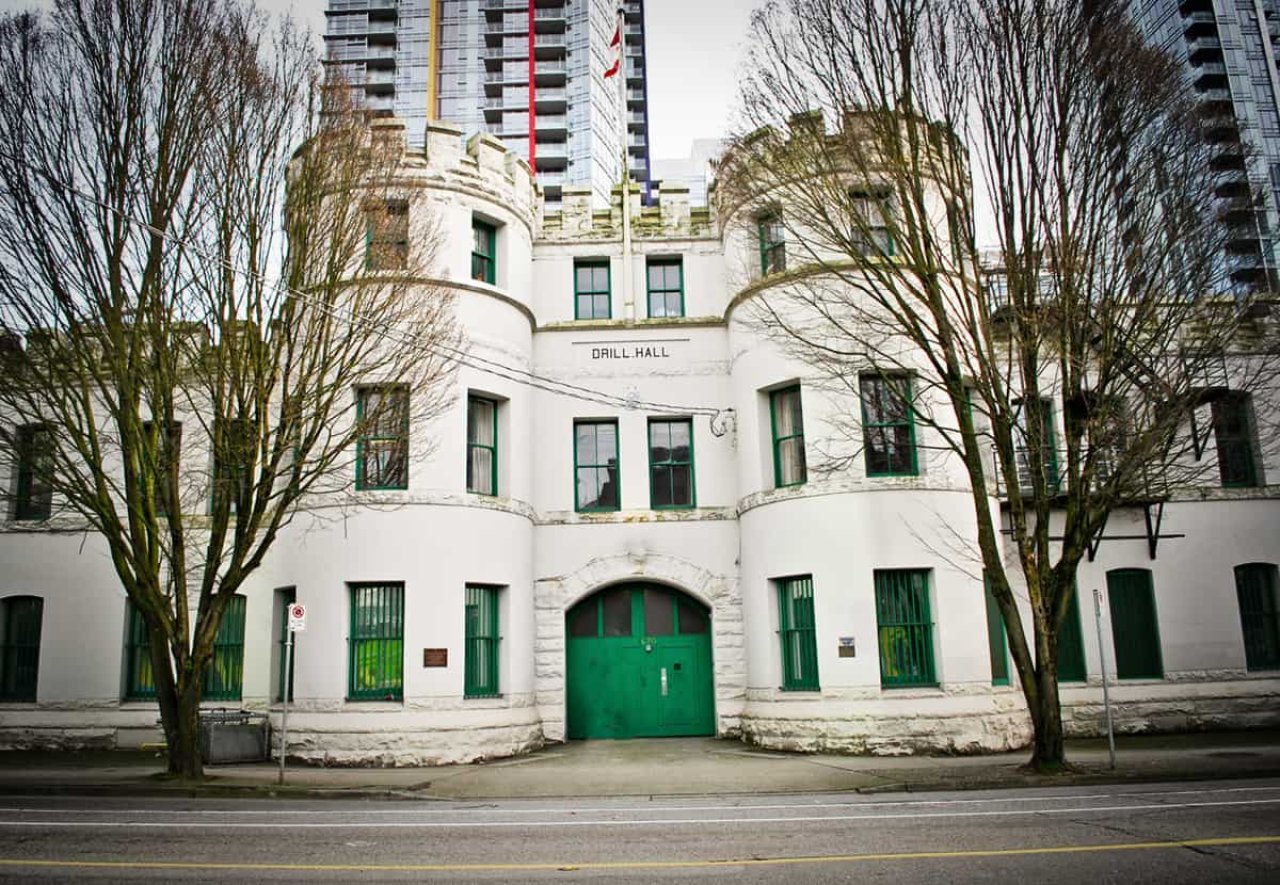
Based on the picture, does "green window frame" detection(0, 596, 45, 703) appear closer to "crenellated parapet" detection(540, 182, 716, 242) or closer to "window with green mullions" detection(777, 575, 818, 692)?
"crenellated parapet" detection(540, 182, 716, 242)

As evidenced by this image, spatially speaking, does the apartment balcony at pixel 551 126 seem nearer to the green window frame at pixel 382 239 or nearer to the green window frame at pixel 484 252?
the green window frame at pixel 484 252

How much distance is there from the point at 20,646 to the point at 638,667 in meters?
13.1

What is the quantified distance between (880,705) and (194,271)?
1347 cm

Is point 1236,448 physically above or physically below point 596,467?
above

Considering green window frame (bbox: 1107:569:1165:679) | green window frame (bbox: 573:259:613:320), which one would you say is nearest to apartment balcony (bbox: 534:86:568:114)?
green window frame (bbox: 573:259:613:320)

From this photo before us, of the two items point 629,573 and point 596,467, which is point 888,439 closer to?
point 629,573

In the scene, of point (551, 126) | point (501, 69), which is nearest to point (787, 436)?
point (551, 126)

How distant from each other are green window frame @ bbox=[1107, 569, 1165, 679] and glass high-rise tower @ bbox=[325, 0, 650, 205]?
48864 mm

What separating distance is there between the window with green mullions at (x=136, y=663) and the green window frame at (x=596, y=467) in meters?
9.44

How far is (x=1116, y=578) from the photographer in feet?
68.9

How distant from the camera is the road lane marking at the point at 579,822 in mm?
10391

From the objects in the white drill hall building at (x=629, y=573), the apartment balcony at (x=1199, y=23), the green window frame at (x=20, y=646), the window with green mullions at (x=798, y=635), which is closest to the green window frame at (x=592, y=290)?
the white drill hall building at (x=629, y=573)

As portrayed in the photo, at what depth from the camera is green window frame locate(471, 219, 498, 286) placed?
811 inches

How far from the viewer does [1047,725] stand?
567 inches
